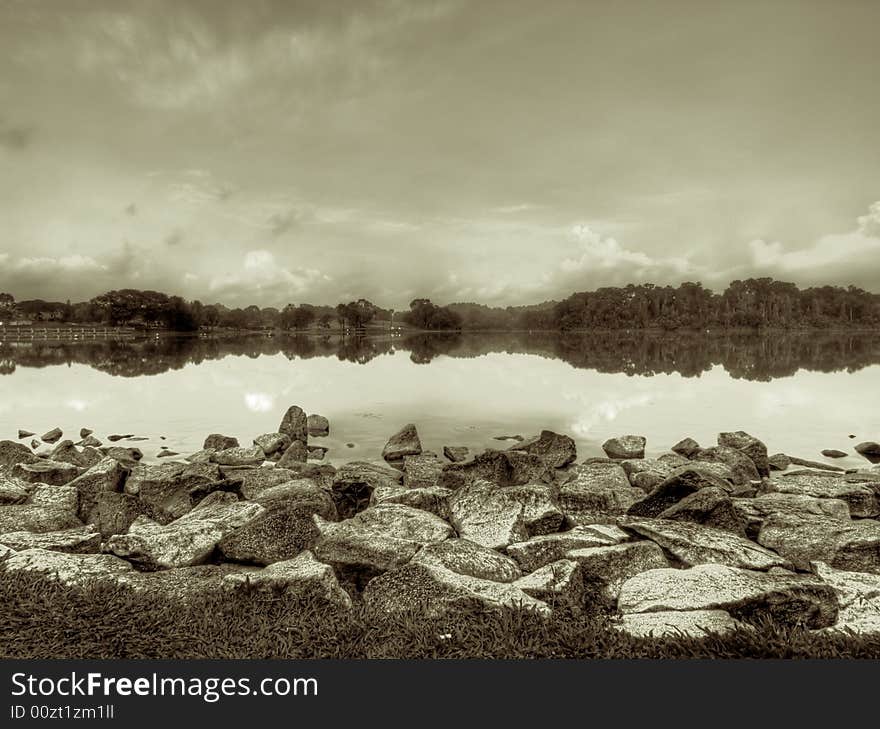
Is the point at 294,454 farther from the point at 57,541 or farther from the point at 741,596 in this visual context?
the point at 741,596

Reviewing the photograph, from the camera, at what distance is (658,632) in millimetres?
4973

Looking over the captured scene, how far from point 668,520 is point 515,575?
9.04 feet

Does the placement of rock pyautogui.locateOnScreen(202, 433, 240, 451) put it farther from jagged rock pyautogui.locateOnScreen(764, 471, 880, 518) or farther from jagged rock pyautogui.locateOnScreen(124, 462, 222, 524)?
jagged rock pyautogui.locateOnScreen(764, 471, 880, 518)

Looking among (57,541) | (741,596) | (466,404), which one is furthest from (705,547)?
(466,404)

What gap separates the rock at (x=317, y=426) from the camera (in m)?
18.9

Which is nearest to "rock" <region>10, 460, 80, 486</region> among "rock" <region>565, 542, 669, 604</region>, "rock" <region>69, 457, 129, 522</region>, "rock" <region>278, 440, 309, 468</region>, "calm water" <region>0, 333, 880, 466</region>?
"rock" <region>69, 457, 129, 522</region>

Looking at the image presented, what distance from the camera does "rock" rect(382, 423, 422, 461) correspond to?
15.1 meters

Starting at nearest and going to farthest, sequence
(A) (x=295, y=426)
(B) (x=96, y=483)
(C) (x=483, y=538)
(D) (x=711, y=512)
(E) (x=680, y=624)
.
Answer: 1. (E) (x=680, y=624)
2. (C) (x=483, y=538)
3. (D) (x=711, y=512)
4. (B) (x=96, y=483)
5. (A) (x=295, y=426)

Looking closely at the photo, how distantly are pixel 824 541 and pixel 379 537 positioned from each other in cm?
580

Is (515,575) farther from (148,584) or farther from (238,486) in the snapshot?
(238,486)

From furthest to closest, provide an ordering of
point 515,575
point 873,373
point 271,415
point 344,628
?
point 873,373 < point 271,415 < point 515,575 < point 344,628

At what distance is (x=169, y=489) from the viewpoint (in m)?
9.88

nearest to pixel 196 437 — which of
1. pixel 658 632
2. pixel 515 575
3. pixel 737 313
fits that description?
pixel 515 575

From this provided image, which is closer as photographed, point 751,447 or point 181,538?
point 181,538
